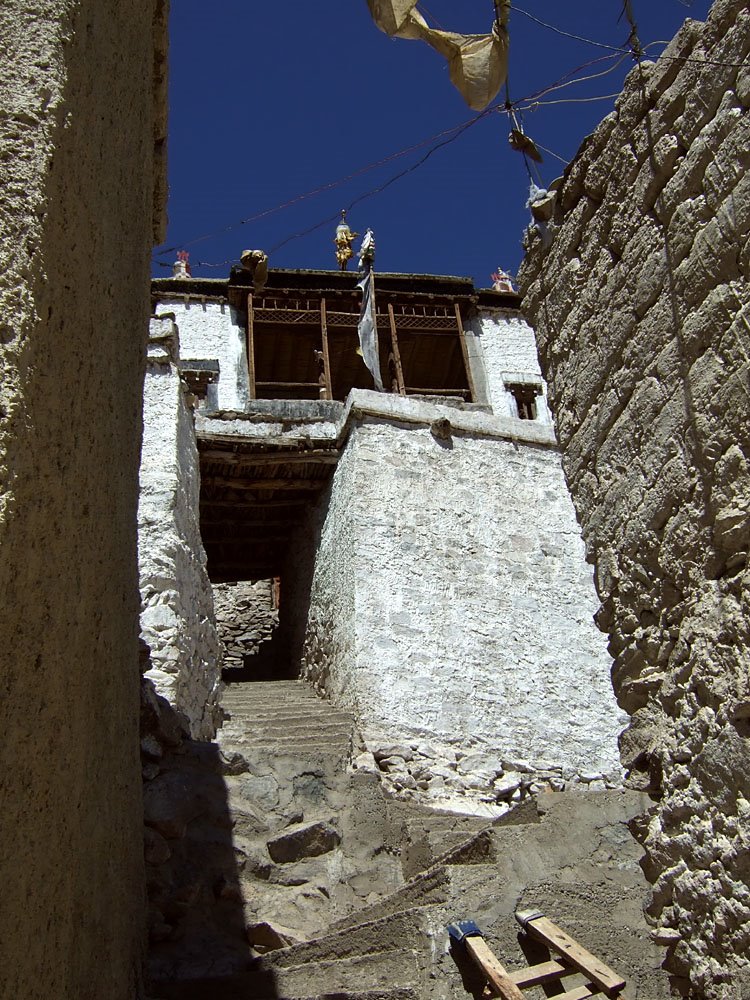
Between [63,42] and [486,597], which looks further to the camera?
[486,597]

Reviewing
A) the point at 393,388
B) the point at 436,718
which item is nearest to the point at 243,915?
the point at 436,718

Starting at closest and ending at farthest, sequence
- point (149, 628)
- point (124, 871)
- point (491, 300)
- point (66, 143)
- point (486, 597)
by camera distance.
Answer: point (66, 143), point (124, 871), point (149, 628), point (486, 597), point (491, 300)

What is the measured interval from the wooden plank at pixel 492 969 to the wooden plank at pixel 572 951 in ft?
0.69

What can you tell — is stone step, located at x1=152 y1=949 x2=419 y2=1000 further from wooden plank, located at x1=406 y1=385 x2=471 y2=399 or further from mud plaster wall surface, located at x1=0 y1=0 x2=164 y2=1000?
wooden plank, located at x1=406 y1=385 x2=471 y2=399

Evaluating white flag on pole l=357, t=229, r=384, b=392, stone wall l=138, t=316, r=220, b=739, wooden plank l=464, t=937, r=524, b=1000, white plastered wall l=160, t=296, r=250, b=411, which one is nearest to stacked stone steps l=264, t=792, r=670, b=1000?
wooden plank l=464, t=937, r=524, b=1000

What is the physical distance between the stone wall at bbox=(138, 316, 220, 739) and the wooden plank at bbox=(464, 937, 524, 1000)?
11.0 feet

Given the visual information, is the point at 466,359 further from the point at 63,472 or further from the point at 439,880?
the point at 63,472

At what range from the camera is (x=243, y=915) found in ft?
17.2

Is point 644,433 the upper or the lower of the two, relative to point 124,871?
upper

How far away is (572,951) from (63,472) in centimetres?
310

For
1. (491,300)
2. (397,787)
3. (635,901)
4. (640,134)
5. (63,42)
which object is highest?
(491,300)

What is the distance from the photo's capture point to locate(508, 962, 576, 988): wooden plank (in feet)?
12.5

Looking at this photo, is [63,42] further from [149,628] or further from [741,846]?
[149,628]

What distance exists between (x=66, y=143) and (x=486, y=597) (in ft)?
25.0
